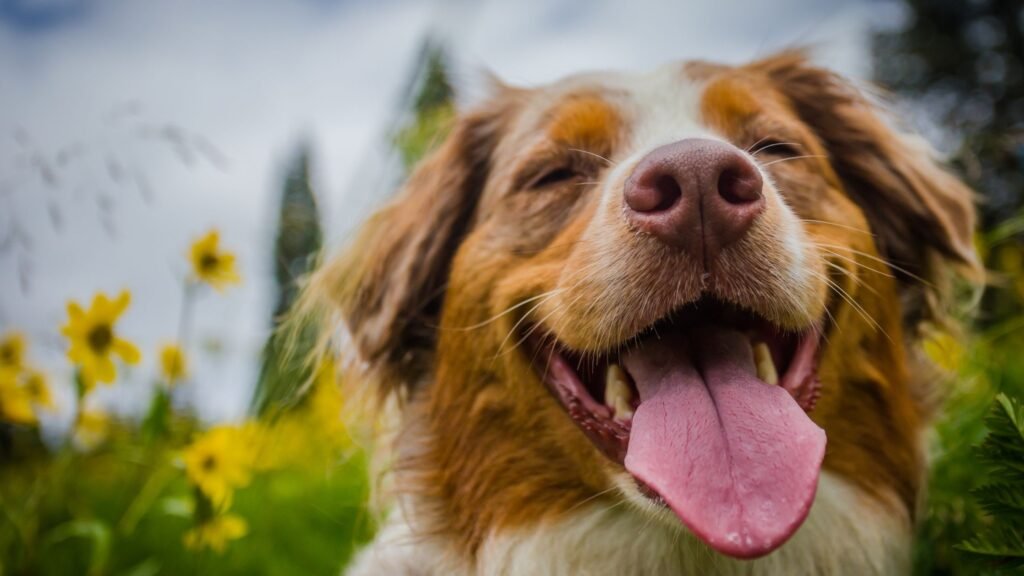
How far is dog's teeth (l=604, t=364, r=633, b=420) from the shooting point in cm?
218

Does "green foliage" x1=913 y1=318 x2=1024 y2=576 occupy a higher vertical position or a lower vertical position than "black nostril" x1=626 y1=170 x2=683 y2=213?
lower

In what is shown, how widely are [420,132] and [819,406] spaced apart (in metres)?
1.84

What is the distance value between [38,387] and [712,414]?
2.24 meters

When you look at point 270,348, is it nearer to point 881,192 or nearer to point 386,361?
point 386,361

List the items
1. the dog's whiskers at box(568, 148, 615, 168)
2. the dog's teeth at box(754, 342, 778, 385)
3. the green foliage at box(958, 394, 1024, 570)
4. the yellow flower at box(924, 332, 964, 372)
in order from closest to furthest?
1. the green foliage at box(958, 394, 1024, 570)
2. the dog's teeth at box(754, 342, 778, 385)
3. the dog's whiskers at box(568, 148, 615, 168)
4. the yellow flower at box(924, 332, 964, 372)

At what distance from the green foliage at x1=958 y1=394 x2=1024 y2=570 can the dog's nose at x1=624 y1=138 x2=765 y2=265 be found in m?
0.65

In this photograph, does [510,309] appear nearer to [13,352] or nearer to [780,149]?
[780,149]

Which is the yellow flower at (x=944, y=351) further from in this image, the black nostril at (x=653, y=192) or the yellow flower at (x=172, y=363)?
the yellow flower at (x=172, y=363)

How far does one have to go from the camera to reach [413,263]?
2.84m

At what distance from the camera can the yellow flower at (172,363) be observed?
2775mm

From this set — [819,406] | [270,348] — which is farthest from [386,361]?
[819,406]

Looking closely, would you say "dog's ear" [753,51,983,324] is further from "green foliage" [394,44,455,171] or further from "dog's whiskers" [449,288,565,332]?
"dog's whiskers" [449,288,565,332]

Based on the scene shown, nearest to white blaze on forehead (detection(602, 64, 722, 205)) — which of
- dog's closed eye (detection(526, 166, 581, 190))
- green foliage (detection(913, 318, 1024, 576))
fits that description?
dog's closed eye (detection(526, 166, 581, 190))

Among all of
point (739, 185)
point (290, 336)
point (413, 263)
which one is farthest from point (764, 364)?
point (290, 336)
